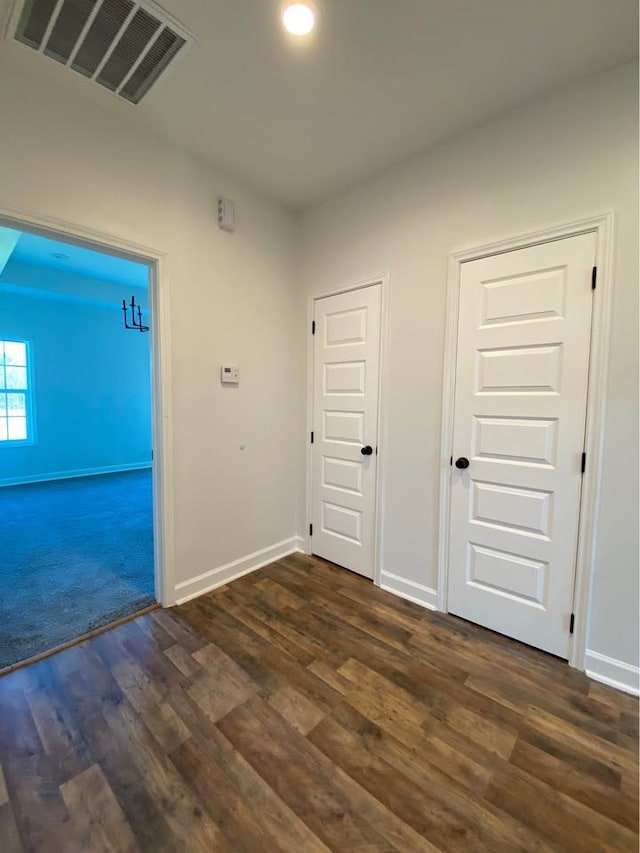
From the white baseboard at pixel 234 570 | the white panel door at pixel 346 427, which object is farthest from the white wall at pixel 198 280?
the white panel door at pixel 346 427

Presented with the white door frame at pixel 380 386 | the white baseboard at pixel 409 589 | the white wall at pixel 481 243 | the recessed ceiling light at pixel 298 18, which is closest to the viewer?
the recessed ceiling light at pixel 298 18

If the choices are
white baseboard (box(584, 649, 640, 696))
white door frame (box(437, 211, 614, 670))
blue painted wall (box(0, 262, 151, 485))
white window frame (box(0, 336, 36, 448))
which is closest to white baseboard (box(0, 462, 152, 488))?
blue painted wall (box(0, 262, 151, 485))

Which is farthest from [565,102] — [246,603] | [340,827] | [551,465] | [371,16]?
[246,603]

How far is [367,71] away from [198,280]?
1.44 m

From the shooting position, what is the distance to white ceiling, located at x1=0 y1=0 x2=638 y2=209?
1455mm

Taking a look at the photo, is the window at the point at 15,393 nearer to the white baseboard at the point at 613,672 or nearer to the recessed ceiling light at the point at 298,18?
the recessed ceiling light at the point at 298,18

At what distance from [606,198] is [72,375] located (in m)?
7.07

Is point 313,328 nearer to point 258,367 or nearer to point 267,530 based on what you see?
point 258,367

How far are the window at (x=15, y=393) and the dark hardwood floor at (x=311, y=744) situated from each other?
16.9 feet

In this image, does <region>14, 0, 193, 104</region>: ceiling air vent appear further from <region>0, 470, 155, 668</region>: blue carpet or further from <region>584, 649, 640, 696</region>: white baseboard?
<region>584, 649, 640, 696</region>: white baseboard

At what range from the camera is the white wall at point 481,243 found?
5.51ft

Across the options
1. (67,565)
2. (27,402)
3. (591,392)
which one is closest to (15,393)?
(27,402)

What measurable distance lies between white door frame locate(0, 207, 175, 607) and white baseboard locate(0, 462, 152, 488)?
188 inches

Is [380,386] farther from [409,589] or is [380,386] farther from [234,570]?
[234,570]
